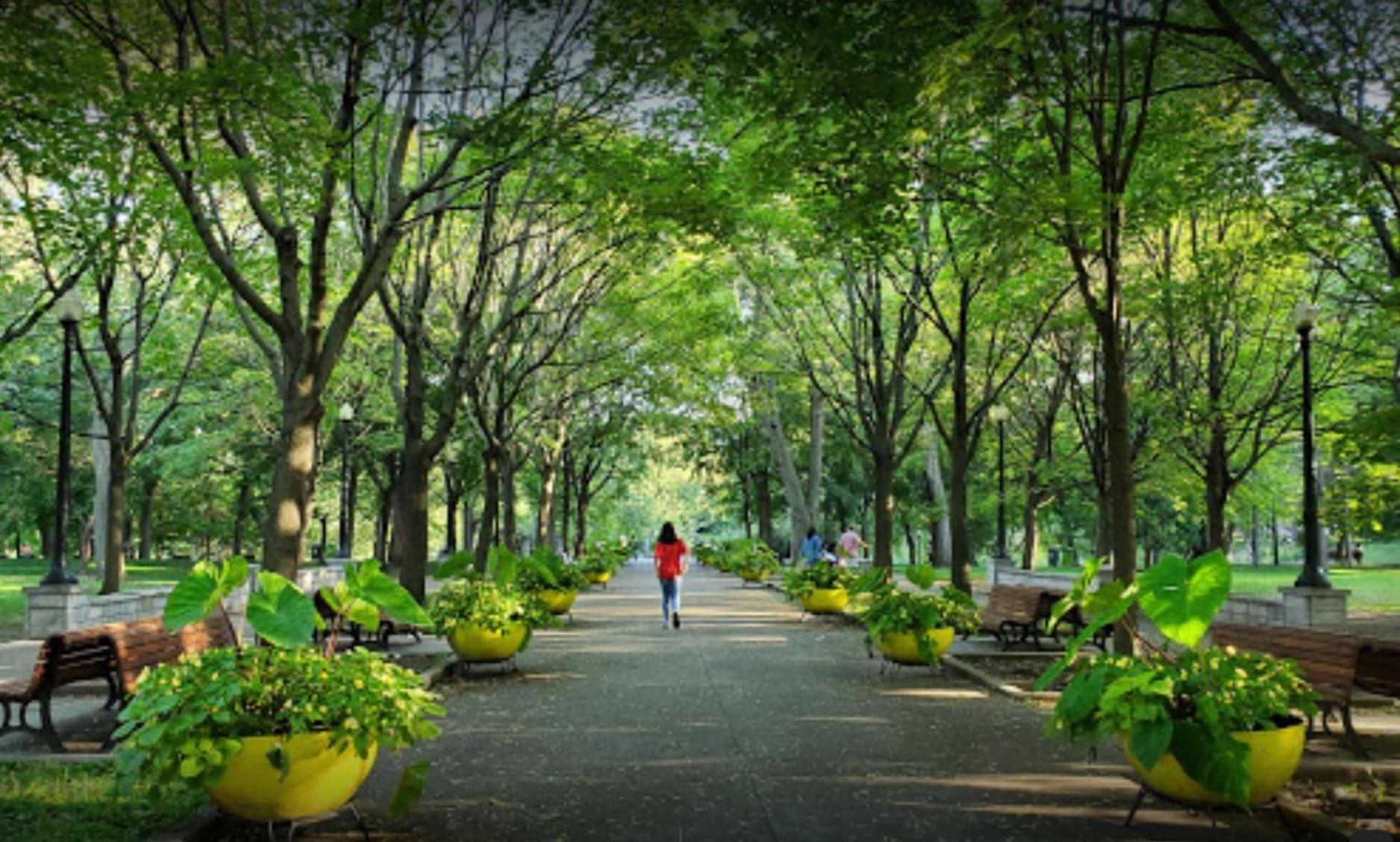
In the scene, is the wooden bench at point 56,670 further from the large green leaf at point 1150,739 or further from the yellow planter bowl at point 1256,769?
the yellow planter bowl at point 1256,769

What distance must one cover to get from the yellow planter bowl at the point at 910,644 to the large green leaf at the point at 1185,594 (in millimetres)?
6164

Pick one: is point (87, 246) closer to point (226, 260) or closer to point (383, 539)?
point (226, 260)

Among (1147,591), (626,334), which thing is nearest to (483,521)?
(626,334)

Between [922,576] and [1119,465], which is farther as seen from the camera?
[922,576]

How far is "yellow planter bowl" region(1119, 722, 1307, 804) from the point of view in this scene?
5.73m

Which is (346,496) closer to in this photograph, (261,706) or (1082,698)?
(261,706)

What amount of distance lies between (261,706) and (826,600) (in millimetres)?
15058

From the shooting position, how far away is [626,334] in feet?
86.8

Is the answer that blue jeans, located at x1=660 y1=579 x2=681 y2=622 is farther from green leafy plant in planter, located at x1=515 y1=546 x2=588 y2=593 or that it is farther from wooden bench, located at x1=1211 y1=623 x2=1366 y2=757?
wooden bench, located at x1=1211 y1=623 x2=1366 y2=757

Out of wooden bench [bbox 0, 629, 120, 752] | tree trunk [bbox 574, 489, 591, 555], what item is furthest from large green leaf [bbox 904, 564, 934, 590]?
tree trunk [bbox 574, 489, 591, 555]

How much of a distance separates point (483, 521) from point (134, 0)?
11.5 meters

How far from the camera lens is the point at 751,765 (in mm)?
7391

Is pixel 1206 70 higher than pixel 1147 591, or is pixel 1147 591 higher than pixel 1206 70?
pixel 1206 70

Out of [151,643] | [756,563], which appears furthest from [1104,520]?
[151,643]
